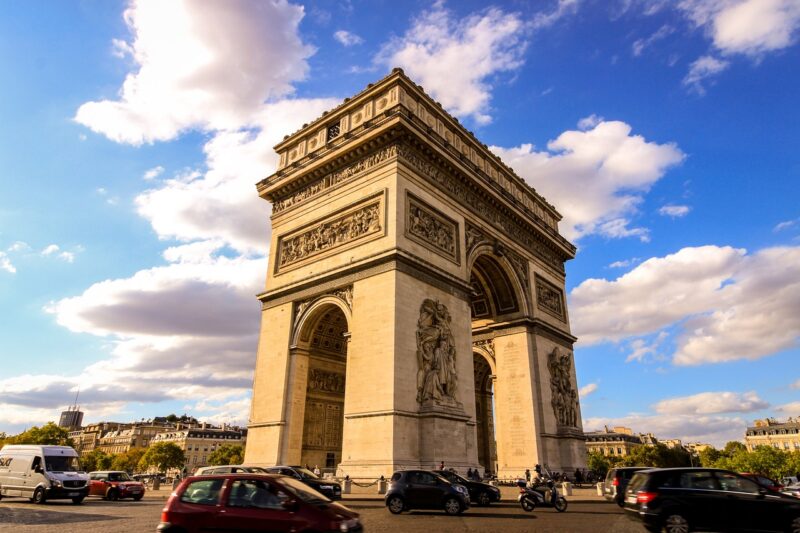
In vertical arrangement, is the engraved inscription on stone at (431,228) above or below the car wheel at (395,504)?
above

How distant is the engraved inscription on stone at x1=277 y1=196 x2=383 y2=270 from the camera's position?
76.1 ft

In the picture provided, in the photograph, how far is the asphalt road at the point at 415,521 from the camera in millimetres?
10320

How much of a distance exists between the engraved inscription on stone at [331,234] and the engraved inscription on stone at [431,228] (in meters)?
1.48

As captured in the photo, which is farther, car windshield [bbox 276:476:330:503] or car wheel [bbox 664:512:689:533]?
car wheel [bbox 664:512:689:533]

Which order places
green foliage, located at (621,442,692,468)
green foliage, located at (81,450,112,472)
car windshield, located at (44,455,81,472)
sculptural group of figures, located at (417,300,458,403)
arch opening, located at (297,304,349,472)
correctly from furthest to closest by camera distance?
1. green foliage, located at (81,450,112,472)
2. green foliage, located at (621,442,692,468)
3. arch opening, located at (297,304,349,472)
4. sculptural group of figures, located at (417,300,458,403)
5. car windshield, located at (44,455,81,472)

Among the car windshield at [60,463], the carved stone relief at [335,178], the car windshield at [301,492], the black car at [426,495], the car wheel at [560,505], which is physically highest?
the carved stone relief at [335,178]

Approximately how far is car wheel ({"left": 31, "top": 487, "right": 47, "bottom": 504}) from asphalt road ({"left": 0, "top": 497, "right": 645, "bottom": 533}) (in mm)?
2298

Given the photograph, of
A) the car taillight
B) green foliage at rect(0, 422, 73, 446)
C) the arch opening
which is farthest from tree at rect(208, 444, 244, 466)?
the car taillight

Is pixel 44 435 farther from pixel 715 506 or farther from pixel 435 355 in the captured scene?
pixel 715 506

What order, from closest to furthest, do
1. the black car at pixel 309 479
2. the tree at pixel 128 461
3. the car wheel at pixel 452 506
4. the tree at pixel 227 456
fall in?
the car wheel at pixel 452 506 → the black car at pixel 309 479 → the tree at pixel 227 456 → the tree at pixel 128 461

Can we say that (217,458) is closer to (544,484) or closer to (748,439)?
(544,484)

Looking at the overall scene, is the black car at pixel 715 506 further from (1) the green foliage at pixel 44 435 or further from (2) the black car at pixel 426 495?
(1) the green foliage at pixel 44 435

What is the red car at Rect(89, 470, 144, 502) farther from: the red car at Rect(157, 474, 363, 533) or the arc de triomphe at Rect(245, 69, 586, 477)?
the red car at Rect(157, 474, 363, 533)

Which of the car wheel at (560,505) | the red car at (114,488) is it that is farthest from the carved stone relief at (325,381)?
the car wheel at (560,505)
